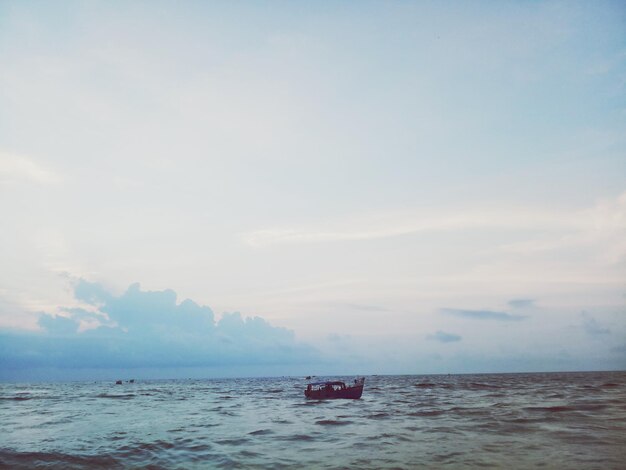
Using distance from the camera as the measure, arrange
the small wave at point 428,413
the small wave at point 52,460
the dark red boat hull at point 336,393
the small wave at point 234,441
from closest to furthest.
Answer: the small wave at point 52,460 → the small wave at point 234,441 → the small wave at point 428,413 → the dark red boat hull at point 336,393

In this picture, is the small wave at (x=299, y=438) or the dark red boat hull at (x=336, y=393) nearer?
the small wave at (x=299, y=438)

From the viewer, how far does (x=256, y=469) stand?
22422 millimetres

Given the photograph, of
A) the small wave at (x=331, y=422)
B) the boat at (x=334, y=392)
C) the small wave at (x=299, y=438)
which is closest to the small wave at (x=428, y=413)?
the small wave at (x=331, y=422)

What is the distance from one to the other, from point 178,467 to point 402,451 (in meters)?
13.5

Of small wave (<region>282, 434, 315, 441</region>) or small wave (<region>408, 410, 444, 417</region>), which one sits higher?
small wave (<region>282, 434, 315, 441</region>)

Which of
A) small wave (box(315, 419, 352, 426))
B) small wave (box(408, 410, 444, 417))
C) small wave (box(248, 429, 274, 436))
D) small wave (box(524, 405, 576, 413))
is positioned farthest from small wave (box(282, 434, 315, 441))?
A: small wave (box(524, 405, 576, 413))

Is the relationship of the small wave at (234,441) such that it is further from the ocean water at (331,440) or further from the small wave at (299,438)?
the small wave at (299,438)

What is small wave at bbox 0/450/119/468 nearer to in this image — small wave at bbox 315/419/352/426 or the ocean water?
the ocean water

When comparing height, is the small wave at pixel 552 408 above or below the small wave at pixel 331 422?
above

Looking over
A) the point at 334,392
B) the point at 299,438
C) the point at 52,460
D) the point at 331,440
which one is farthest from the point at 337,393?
the point at 52,460

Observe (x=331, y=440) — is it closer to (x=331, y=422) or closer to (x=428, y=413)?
(x=331, y=422)

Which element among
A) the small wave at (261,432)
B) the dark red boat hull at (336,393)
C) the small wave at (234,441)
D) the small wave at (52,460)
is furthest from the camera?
the dark red boat hull at (336,393)

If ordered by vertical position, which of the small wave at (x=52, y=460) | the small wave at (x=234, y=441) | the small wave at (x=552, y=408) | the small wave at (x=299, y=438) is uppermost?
the small wave at (x=552, y=408)

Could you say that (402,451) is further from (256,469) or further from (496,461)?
(256,469)
